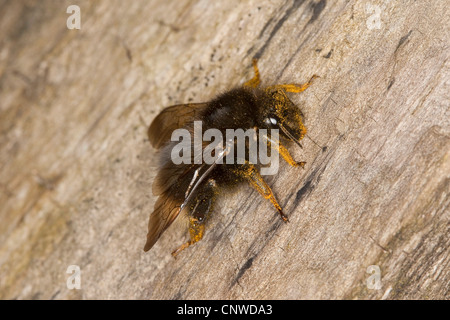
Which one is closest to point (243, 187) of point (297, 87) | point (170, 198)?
point (170, 198)

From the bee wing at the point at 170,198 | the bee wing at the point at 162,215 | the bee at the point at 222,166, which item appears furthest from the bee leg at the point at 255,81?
the bee wing at the point at 162,215

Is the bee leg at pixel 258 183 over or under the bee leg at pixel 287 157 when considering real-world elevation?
under

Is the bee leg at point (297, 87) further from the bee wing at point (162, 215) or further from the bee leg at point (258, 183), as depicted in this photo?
the bee wing at point (162, 215)

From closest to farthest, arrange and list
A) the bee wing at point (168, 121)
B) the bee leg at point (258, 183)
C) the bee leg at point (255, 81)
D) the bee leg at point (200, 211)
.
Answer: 1. the bee leg at point (258, 183)
2. the bee leg at point (200, 211)
3. the bee leg at point (255, 81)
4. the bee wing at point (168, 121)

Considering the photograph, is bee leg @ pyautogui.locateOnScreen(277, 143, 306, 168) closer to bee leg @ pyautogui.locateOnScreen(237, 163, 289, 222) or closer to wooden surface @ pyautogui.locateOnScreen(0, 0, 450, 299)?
wooden surface @ pyautogui.locateOnScreen(0, 0, 450, 299)

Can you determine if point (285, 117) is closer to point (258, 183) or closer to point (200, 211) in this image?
point (258, 183)

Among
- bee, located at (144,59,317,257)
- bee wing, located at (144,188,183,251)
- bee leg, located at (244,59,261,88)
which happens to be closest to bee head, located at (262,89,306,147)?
bee, located at (144,59,317,257)
